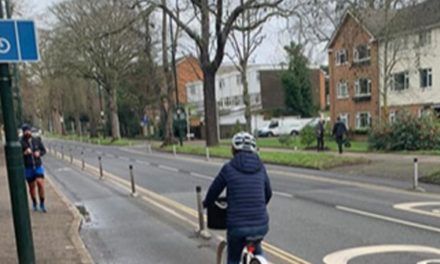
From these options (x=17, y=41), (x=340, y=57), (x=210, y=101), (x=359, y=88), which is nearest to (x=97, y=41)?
(x=210, y=101)

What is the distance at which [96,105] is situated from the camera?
278 ft

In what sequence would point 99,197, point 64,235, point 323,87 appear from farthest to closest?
point 323,87 → point 99,197 → point 64,235

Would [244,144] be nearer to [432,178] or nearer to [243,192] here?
[243,192]

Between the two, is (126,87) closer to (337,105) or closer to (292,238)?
(337,105)

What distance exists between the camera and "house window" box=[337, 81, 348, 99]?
5209cm

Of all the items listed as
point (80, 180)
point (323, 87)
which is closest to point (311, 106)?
point (323, 87)

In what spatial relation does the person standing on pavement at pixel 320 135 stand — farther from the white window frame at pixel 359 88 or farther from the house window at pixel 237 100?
the house window at pixel 237 100

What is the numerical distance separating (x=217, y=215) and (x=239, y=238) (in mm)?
440

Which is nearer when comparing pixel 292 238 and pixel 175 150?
pixel 292 238

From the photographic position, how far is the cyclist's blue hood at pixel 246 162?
4.96 meters

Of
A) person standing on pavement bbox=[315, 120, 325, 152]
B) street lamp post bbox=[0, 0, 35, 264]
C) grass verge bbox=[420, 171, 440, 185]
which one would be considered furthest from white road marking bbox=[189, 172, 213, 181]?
street lamp post bbox=[0, 0, 35, 264]

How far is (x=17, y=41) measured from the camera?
6402 millimetres

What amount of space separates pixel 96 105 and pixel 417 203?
76555 millimetres

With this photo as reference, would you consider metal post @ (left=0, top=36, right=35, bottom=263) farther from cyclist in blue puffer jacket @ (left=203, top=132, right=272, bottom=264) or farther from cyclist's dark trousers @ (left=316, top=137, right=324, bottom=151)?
cyclist's dark trousers @ (left=316, top=137, right=324, bottom=151)
